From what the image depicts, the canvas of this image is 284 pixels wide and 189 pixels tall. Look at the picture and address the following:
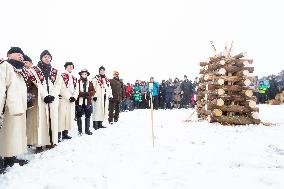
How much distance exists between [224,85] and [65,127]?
628 cm

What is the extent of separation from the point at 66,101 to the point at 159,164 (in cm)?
470

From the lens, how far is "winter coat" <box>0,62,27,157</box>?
6590 mm

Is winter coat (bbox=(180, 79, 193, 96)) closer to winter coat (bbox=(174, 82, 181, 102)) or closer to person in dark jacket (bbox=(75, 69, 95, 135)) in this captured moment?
winter coat (bbox=(174, 82, 181, 102))

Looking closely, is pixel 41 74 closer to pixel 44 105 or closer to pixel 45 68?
pixel 45 68

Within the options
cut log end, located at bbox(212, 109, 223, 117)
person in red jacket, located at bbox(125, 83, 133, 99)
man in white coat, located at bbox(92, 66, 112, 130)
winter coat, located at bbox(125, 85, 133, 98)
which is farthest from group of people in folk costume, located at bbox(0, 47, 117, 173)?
person in red jacket, located at bbox(125, 83, 133, 99)

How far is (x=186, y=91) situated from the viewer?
2738cm

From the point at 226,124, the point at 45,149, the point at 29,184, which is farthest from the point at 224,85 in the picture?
the point at 29,184

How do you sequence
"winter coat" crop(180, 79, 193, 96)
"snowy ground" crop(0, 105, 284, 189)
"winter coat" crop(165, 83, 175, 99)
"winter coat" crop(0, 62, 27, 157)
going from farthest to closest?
"winter coat" crop(180, 79, 193, 96) → "winter coat" crop(165, 83, 175, 99) → "winter coat" crop(0, 62, 27, 157) → "snowy ground" crop(0, 105, 284, 189)

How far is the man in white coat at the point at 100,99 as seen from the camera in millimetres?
13070

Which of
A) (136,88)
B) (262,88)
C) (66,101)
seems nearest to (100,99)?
(66,101)

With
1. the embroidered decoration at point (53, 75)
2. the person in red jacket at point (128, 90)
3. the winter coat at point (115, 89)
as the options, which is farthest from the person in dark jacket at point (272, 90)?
the embroidered decoration at point (53, 75)

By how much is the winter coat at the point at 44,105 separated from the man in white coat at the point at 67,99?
1.27 meters

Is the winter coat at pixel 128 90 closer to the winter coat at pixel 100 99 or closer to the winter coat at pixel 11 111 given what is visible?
the winter coat at pixel 100 99

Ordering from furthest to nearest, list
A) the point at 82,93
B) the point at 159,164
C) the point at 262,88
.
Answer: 1. the point at 262,88
2. the point at 82,93
3. the point at 159,164
